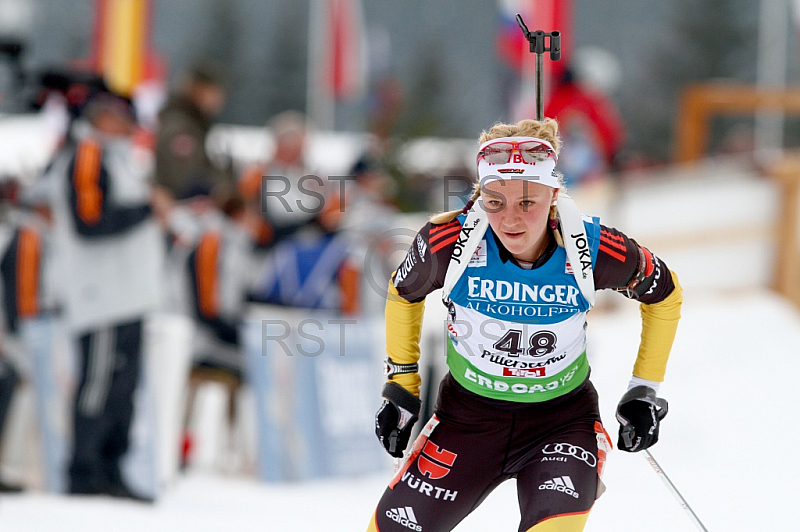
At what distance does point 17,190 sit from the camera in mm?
6207

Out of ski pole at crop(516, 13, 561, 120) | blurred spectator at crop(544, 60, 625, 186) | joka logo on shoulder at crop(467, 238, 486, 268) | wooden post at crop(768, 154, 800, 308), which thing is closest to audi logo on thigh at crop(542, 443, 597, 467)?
joka logo on shoulder at crop(467, 238, 486, 268)

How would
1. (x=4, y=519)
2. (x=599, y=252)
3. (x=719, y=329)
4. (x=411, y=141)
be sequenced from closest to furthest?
(x=599, y=252)
(x=4, y=519)
(x=719, y=329)
(x=411, y=141)

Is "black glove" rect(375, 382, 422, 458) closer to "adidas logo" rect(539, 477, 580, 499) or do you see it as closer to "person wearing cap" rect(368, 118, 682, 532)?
"person wearing cap" rect(368, 118, 682, 532)

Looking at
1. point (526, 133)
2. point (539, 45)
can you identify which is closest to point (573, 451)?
point (526, 133)

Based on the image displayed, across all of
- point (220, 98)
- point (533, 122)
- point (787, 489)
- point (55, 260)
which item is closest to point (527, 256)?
point (533, 122)

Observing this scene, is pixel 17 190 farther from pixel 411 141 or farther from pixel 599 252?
pixel 411 141

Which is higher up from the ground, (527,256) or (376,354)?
(527,256)

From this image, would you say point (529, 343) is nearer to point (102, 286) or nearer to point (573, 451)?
point (573, 451)

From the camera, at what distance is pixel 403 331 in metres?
3.23

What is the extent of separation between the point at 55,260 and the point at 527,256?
352cm

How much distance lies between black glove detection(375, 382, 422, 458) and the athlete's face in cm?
60

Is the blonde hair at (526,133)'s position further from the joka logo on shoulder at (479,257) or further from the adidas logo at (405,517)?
the adidas logo at (405,517)

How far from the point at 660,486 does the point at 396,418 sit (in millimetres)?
3015

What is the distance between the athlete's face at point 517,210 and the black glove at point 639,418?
0.67 m
